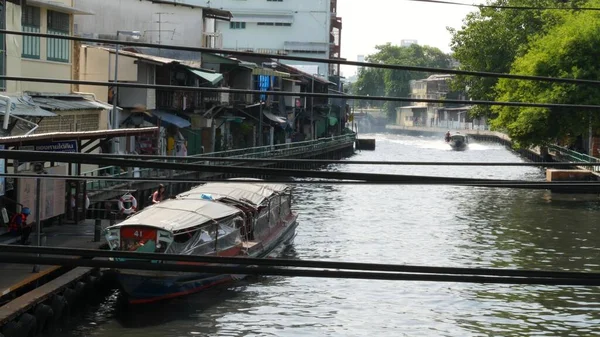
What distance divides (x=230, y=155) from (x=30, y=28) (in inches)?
849

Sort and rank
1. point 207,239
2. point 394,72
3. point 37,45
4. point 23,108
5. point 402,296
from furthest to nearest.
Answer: point 394,72 → point 37,45 → point 23,108 → point 402,296 → point 207,239

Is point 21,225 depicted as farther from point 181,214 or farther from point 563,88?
point 563,88

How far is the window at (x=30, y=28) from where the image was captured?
91.9 feet

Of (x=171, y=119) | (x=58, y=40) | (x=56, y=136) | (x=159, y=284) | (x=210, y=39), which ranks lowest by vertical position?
(x=159, y=284)

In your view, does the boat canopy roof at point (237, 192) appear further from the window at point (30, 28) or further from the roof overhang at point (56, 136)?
the window at point (30, 28)

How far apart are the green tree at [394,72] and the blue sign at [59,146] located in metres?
132

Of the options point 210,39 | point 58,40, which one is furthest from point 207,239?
point 210,39

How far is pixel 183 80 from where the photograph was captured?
46.0 m

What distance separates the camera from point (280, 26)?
8419 centimetres

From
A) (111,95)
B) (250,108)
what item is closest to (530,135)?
(250,108)

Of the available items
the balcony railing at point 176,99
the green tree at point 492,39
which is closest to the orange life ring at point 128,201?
the balcony railing at point 176,99

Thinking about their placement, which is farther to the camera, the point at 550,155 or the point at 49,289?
the point at 550,155

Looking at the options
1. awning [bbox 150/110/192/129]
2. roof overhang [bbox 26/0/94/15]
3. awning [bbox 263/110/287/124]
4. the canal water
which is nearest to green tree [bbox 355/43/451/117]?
awning [bbox 263/110/287/124]

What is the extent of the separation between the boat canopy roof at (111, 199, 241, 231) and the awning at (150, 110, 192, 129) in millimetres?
19580
